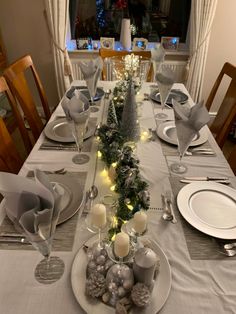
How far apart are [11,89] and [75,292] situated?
111 centimetres

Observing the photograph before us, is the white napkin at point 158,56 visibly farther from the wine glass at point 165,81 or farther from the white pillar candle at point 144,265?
the white pillar candle at point 144,265

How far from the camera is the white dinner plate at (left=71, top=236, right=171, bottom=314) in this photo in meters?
0.55

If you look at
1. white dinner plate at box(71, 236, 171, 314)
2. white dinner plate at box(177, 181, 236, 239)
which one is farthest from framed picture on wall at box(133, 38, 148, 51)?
white dinner plate at box(71, 236, 171, 314)

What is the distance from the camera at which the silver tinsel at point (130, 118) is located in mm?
1070

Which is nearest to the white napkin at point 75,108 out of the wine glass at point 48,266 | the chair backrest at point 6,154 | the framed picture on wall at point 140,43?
the chair backrest at point 6,154

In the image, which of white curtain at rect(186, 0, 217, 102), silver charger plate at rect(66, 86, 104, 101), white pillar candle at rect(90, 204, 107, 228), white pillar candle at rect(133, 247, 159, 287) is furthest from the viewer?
white curtain at rect(186, 0, 217, 102)

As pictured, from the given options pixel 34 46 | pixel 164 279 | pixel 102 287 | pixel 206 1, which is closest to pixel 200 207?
pixel 164 279

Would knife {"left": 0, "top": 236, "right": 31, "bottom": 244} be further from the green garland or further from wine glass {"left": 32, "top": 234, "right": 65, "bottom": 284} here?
the green garland

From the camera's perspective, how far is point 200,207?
0.81 m

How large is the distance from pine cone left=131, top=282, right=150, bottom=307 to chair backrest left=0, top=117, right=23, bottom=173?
2.51 feet

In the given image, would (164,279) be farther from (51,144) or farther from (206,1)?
(206,1)

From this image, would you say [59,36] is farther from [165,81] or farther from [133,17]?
[165,81]

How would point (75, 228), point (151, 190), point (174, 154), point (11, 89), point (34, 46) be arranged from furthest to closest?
point (34, 46)
point (11, 89)
point (174, 154)
point (151, 190)
point (75, 228)

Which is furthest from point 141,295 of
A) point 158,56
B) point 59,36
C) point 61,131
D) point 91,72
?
point 59,36
